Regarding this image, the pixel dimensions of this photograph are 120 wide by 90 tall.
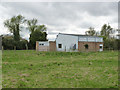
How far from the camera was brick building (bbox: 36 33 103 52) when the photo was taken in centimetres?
2853

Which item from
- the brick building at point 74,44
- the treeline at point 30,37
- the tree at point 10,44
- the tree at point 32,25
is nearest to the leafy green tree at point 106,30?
the treeline at point 30,37

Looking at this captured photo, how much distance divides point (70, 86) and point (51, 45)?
27.4m

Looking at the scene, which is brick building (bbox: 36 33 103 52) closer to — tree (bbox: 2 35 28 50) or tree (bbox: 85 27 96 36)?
tree (bbox: 2 35 28 50)

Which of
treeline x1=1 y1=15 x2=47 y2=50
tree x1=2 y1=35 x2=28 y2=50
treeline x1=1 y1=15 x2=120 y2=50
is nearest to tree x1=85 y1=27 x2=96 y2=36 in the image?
treeline x1=1 y1=15 x2=120 y2=50

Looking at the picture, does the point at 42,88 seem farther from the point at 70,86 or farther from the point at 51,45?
the point at 51,45

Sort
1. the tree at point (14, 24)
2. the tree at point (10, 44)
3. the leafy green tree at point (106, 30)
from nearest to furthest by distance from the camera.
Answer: the tree at point (10, 44) < the tree at point (14, 24) < the leafy green tree at point (106, 30)

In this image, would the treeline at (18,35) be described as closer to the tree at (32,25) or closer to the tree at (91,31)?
Result: the tree at (32,25)

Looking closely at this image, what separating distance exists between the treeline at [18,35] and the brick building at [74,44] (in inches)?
428

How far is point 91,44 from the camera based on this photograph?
29484 mm

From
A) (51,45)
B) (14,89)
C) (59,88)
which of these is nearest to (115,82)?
(59,88)

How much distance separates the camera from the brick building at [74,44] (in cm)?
2853

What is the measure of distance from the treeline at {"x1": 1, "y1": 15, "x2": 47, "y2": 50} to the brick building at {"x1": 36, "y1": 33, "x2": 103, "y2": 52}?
1086cm

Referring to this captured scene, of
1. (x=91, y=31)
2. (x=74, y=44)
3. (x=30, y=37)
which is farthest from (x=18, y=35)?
(x=91, y=31)

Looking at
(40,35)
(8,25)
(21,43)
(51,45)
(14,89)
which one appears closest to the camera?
(14,89)
